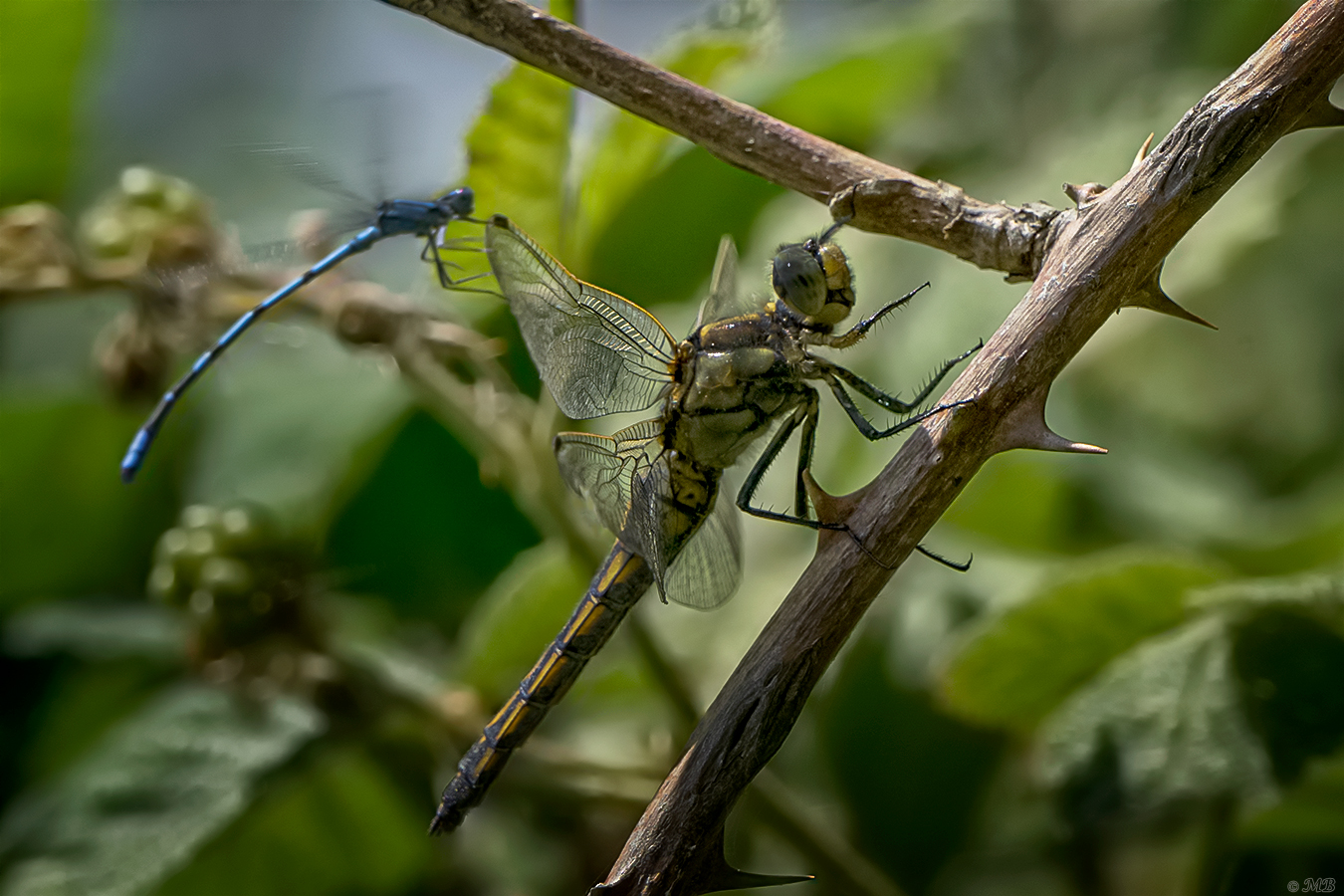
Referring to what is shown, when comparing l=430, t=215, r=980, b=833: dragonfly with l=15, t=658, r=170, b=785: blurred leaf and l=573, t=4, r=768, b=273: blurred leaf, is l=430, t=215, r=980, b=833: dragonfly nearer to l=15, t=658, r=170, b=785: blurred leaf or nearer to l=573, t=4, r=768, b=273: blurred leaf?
l=573, t=4, r=768, b=273: blurred leaf

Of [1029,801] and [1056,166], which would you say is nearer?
[1029,801]

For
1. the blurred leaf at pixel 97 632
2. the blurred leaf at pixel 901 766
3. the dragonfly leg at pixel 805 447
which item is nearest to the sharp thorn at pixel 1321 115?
the dragonfly leg at pixel 805 447

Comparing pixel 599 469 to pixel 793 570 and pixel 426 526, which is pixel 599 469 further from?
pixel 426 526

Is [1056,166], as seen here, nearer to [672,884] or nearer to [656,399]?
[656,399]

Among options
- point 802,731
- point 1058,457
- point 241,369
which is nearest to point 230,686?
point 241,369

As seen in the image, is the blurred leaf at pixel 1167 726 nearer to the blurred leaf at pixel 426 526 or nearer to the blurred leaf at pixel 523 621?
the blurred leaf at pixel 523 621

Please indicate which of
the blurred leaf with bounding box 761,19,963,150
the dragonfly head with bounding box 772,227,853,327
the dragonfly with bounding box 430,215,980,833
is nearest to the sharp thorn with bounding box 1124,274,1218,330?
the dragonfly with bounding box 430,215,980,833

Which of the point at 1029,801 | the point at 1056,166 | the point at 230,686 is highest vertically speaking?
the point at 1056,166

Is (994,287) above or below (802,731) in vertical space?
above

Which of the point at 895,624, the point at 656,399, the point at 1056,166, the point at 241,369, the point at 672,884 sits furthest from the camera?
the point at 241,369
